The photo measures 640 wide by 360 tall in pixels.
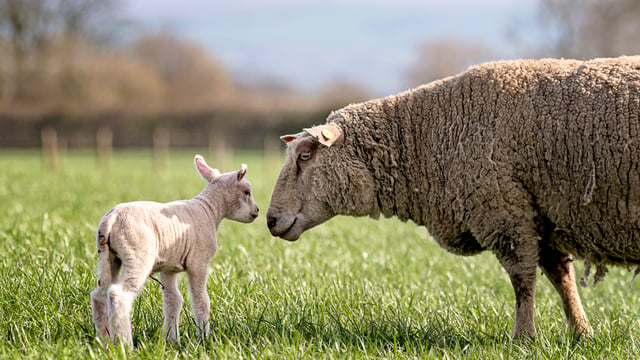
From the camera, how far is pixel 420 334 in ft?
16.6

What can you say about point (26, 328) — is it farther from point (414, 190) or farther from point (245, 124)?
point (245, 124)

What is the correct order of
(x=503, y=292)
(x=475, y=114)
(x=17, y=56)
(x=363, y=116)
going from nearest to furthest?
(x=475, y=114), (x=363, y=116), (x=503, y=292), (x=17, y=56)

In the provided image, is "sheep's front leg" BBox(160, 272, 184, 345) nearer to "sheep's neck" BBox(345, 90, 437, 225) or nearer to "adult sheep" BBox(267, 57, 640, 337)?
"adult sheep" BBox(267, 57, 640, 337)

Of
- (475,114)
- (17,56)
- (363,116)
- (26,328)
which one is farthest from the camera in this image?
(17,56)

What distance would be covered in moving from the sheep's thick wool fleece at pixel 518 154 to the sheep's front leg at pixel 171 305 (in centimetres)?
166

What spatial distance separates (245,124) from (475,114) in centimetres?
4812

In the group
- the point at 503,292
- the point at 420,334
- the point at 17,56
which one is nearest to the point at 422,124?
the point at 420,334

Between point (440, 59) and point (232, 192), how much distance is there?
73.5 meters

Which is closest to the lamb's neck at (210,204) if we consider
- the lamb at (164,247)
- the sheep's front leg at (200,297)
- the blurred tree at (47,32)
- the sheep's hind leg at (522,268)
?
the lamb at (164,247)

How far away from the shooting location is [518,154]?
198 inches

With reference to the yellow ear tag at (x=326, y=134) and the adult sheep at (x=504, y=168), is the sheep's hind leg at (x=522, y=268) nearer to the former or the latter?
the adult sheep at (x=504, y=168)

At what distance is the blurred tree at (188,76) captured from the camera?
6028 cm

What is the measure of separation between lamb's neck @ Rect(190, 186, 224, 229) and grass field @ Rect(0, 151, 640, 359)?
0.65 meters

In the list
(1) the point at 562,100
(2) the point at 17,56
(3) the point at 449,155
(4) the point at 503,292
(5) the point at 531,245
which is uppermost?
(2) the point at 17,56
